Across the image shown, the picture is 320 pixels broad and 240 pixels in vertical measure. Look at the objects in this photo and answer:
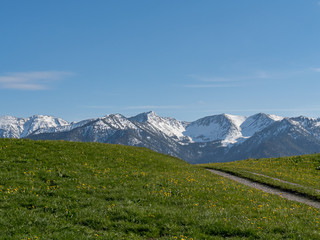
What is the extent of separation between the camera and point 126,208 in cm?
1688

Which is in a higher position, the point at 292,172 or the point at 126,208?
the point at 126,208

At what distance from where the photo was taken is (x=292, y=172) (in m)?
42.1

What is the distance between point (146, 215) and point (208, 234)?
367 centimetres

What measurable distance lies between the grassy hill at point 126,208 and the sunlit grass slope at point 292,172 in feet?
26.7

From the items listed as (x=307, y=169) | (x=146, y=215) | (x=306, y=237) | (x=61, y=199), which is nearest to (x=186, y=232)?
(x=146, y=215)

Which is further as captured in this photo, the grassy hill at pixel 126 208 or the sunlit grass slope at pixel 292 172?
the sunlit grass slope at pixel 292 172

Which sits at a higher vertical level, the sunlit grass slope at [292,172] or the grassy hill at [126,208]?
the grassy hill at [126,208]

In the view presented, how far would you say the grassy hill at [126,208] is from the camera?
1412 cm

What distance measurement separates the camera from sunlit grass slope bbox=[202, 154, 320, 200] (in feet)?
99.7

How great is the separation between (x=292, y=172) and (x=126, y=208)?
3328cm

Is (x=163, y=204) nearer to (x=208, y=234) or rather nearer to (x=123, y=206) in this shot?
(x=123, y=206)

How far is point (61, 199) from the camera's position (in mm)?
Result: 17938

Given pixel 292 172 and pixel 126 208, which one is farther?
pixel 292 172

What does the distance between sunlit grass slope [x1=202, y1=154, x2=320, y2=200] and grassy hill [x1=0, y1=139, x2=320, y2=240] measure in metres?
8.13
